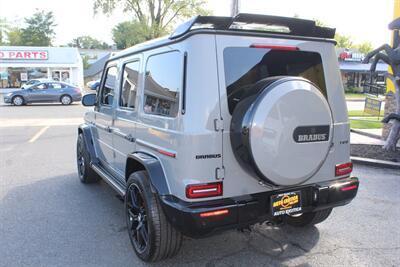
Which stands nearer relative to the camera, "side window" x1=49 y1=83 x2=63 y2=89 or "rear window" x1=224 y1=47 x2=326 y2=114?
"rear window" x1=224 y1=47 x2=326 y2=114

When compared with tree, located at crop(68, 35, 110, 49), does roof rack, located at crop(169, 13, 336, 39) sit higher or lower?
lower

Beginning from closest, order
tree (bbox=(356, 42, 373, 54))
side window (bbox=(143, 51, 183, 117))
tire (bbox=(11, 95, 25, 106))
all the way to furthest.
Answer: side window (bbox=(143, 51, 183, 117)) → tire (bbox=(11, 95, 25, 106)) → tree (bbox=(356, 42, 373, 54))

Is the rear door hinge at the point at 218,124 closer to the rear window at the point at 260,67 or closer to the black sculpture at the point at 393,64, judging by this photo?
the rear window at the point at 260,67

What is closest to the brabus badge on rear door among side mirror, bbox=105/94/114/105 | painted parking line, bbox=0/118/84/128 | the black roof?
the black roof

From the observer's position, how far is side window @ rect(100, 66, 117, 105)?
4.61 meters

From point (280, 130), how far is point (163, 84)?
1.09 meters

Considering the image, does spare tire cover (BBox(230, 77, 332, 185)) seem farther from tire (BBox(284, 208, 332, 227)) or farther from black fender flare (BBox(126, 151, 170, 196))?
tire (BBox(284, 208, 332, 227))

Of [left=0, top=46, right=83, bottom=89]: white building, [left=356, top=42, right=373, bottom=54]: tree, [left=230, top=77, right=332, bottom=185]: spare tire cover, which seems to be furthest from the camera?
[left=356, top=42, right=373, bottom=54]: tree

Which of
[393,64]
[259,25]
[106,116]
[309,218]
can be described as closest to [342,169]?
[309,218]

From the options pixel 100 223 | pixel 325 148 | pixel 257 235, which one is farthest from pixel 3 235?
pixel 325 148

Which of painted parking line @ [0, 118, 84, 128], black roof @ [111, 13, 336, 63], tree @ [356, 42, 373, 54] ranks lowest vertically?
painted parking line @ [0, 118, 84, 128]

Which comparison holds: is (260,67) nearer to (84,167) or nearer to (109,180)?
(109,180)

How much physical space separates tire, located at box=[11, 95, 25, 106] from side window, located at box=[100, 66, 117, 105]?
19.3 m

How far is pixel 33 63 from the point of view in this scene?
32.0 m
